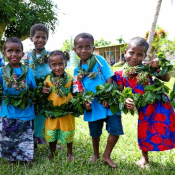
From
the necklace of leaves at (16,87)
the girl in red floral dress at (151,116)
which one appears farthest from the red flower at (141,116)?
the necklace of leaves at (16,87)

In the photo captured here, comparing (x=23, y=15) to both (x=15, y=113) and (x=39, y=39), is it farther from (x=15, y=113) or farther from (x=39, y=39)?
(x=15, y=113)

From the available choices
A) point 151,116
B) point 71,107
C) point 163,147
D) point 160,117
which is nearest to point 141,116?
point 151,116

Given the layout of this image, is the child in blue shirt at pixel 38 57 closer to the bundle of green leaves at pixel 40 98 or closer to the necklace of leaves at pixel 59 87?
the bundle of green leaves at pixel 40 98

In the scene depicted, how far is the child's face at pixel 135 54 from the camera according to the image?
2.46m

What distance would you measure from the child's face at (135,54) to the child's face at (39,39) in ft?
4.50

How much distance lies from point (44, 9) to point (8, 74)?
583 centimetres

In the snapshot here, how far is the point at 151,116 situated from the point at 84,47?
1231mm

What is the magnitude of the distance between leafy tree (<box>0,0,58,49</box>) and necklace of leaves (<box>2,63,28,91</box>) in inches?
180

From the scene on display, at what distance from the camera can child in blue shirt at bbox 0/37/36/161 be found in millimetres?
2561

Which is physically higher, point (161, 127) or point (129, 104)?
point (129, 104)

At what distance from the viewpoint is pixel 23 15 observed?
7.04 m

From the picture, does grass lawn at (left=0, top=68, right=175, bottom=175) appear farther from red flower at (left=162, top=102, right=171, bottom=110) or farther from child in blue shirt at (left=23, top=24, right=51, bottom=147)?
red flower at (left=162, top=102, right=171, bottom=110)

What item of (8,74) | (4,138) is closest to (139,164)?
(4,138)

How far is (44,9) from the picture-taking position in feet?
24.8
